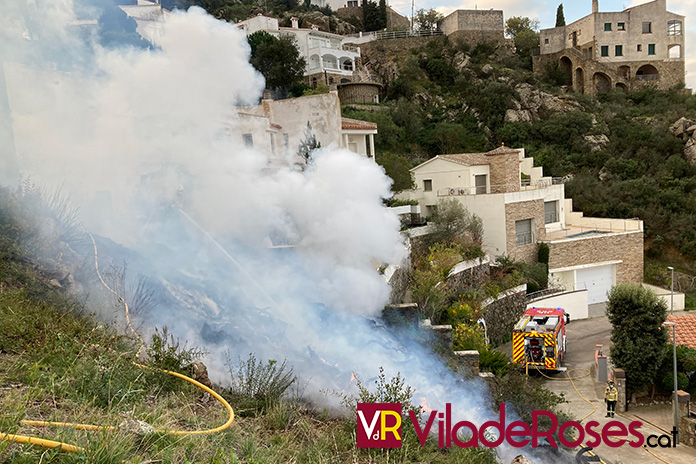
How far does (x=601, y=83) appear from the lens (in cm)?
5638

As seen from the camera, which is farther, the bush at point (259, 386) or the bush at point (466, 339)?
the bush at point (466, 339)

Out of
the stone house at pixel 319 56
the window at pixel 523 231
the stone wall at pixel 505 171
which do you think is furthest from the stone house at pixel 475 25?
the window at pixel 523 231

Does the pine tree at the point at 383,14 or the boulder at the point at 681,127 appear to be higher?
the pine tree at the point at 383,14

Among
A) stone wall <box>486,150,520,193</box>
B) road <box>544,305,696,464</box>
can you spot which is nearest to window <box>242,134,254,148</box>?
road <box>544,305,696,464</box>

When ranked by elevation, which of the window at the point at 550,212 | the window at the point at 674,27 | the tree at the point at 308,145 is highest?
the window at the point at 674,27

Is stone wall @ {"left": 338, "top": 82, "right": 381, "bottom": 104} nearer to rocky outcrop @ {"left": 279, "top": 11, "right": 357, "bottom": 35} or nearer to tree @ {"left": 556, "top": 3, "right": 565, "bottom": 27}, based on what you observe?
rocky outcrop @ {"left": 279, "top": 11, "right": 357, "bottom": 35}

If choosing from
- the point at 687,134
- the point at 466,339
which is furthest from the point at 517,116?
the point at 466,339

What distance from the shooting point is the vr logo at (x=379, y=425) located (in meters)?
6.65

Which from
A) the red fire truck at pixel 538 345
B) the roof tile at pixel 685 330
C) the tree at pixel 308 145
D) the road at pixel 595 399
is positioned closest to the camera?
the road at pixel 595 399

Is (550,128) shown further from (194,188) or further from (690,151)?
(194,188)

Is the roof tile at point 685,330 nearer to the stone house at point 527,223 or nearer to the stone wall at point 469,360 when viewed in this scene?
the stone house at point 527,223

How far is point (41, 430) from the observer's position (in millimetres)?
4738

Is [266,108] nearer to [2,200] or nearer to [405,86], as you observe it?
[2,200]

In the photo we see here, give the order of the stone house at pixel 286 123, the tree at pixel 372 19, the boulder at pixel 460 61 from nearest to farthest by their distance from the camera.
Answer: the stone house at pixel 286 123 → the boulder at pixel 460 61 → the tree at pixel 372 19
